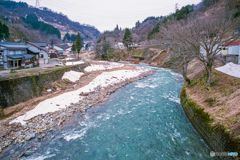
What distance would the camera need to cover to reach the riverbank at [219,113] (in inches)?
230

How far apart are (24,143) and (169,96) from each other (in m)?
15.1

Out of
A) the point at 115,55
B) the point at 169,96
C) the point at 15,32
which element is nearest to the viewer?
the point at 169,96

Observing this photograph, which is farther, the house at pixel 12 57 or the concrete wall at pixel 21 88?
the house at pixel 12 57

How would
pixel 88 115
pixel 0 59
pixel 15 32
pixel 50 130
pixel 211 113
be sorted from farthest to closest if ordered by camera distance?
pixel 15 32
pixel 0 59
pixel 88 115
pixel 50 130
pixel 211 113

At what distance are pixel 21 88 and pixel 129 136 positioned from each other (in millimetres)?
12754

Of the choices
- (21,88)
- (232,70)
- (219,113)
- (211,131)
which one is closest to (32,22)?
(21,88)

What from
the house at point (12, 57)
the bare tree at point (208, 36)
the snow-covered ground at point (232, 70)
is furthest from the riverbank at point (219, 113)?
the house at point (12, 57)

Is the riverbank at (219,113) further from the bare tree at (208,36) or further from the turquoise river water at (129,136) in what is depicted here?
the bare tree at (208,36)

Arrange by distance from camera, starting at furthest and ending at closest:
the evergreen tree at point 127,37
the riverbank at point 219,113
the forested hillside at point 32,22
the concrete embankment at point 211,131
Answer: the evergreen tree at point 127,37
the forested hillside at point 32,22
the riverbank at point 219,113
the concrete embankment at point 211,131

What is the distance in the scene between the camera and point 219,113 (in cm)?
727

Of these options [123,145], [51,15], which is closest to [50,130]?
[123,145]

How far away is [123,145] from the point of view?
25.4ft

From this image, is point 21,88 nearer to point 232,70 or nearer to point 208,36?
point 208,36

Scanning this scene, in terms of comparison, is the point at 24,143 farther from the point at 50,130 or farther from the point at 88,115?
the point at 88,115
